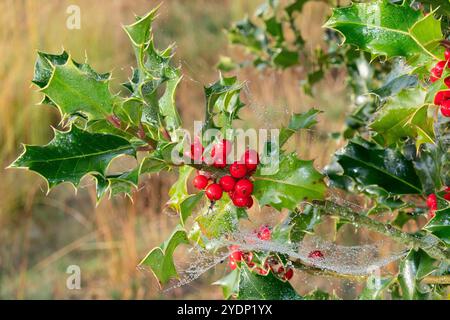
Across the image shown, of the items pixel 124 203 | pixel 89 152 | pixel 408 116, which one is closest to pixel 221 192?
pixel 89 152

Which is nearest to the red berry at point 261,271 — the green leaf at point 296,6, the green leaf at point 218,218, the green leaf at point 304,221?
the green leaf at point 304,221

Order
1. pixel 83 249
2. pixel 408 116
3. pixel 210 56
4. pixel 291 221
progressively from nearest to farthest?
1. pixel 408 116
2. pixel 291 221
3. pixel 83 249
4. pixel 210 56

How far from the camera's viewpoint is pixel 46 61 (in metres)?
1.36

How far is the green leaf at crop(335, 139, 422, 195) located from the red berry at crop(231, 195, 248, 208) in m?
0.43

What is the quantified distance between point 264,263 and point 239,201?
282mm

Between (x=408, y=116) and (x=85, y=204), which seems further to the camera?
(x=85, y=204)

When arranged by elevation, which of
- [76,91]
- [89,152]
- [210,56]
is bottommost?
[89,152]

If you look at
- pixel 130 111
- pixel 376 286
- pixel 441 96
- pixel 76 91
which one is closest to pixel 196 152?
pixel 130 111

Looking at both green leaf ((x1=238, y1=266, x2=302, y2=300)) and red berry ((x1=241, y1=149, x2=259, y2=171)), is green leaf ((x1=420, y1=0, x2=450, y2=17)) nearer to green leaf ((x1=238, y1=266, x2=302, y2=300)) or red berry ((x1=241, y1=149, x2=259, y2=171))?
red berry ((x1=241, y1=149, x2=259, y2=171))

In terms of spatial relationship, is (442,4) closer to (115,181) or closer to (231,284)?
(115,181)

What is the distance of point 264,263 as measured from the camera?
153cm

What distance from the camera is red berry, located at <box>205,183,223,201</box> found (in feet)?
4.22
